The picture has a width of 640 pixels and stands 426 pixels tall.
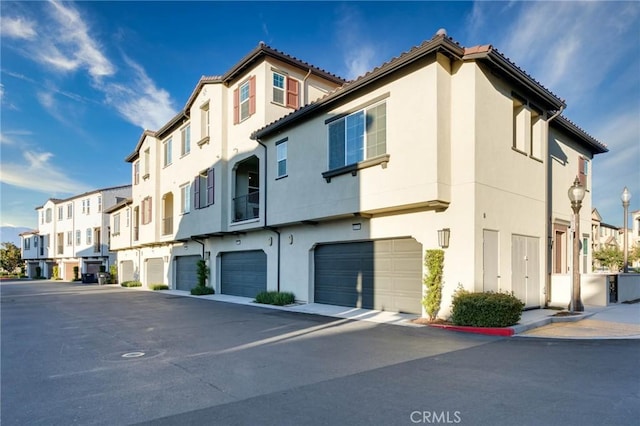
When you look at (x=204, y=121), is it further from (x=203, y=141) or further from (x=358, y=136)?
(x=358, y=136)

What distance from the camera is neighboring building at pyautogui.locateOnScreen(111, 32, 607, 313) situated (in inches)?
407

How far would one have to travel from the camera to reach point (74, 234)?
155 feet

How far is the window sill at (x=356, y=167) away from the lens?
11.2 m

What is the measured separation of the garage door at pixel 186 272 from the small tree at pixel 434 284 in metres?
15.8

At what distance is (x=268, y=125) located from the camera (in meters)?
15.8

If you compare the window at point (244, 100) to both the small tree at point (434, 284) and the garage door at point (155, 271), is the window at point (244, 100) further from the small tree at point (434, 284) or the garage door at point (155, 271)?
the garage door at point (155, 271)

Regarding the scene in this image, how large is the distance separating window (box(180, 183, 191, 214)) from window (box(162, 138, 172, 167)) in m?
3.42

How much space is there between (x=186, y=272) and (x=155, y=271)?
626 centimetres

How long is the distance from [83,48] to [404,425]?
1675 cm

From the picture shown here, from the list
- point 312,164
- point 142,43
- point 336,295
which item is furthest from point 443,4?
point 142,43

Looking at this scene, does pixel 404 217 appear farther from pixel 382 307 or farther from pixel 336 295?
pixel 336 295

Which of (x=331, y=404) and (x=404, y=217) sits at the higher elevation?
(x=404, y=217)

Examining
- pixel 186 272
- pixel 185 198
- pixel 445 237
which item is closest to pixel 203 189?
pixel 185 198
